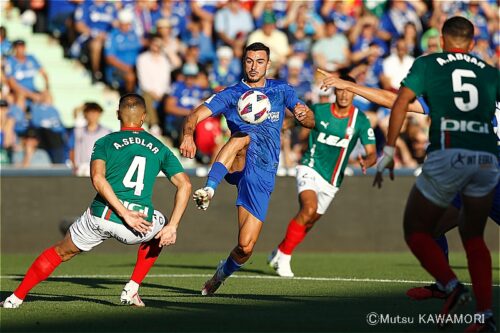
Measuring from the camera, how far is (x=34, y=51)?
22.3 m

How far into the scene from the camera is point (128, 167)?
10.1 metres

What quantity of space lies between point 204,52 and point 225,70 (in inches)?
33.9

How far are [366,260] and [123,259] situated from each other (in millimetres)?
3717

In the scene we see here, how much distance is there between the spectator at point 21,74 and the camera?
20047 mm

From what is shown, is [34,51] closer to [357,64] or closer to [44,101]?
[44,101]

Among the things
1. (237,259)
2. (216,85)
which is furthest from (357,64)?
(237,259)

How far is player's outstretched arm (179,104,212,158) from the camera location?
35.2ft

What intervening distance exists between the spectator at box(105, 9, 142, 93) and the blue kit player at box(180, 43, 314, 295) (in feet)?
30.9

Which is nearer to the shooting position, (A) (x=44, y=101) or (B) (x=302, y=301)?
(B) (x=302, y=301)

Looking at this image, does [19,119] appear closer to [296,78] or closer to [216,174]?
[296,78]

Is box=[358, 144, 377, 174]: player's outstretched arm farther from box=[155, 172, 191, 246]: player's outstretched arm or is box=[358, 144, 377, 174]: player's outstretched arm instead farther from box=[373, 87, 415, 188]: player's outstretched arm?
box=[373, 87, 415, 188]: player's outstretched arm

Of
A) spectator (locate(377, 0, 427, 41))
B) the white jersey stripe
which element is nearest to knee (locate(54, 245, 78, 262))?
the white jersey stripe

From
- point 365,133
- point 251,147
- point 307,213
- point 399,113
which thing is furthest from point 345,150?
point 399,113

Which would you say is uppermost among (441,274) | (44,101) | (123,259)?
(441,274)
